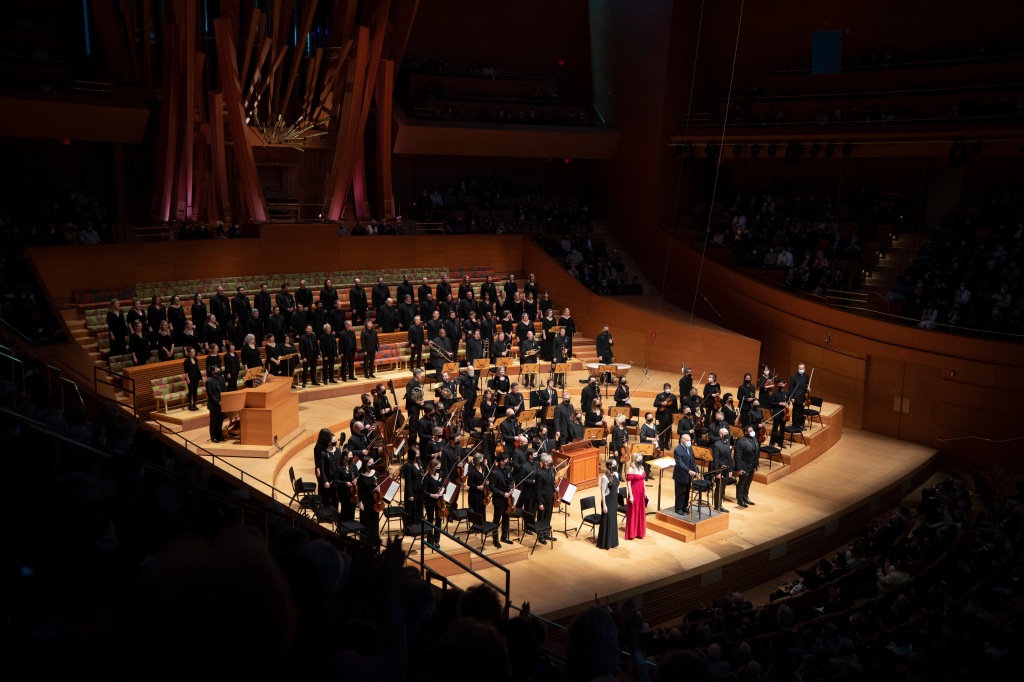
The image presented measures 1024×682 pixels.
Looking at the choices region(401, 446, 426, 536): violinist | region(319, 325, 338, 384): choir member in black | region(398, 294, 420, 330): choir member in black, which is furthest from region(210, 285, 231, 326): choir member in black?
region(401, 446, 426, 536): violinist

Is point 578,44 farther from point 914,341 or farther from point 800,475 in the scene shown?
point 800,475

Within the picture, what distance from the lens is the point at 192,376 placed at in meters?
14.3

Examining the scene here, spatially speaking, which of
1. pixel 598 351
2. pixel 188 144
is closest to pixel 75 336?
pixel 188 144

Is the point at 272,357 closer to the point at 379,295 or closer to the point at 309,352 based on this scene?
the point at 309,352

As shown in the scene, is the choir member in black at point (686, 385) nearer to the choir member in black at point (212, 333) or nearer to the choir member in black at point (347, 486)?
the choir member in black at point (347, 486)

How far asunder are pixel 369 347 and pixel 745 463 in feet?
24.8

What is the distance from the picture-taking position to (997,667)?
76.7 inches

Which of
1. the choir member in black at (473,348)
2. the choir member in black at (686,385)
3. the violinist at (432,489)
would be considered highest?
the choir member in black at (473,348)

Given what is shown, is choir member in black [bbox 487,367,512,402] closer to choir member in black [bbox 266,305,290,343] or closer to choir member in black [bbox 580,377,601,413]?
choir member in black [bbox 580,377,601,413]

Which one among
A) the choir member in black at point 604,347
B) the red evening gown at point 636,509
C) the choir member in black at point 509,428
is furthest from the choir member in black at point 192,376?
the choir member in black at point 604,347

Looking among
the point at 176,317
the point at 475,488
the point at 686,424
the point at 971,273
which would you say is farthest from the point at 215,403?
the point at 971,273

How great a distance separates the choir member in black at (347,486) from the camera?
35.7 feet

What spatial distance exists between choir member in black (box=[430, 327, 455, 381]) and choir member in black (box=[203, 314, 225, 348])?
3.96m

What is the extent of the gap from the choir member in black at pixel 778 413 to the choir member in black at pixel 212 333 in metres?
9.62
